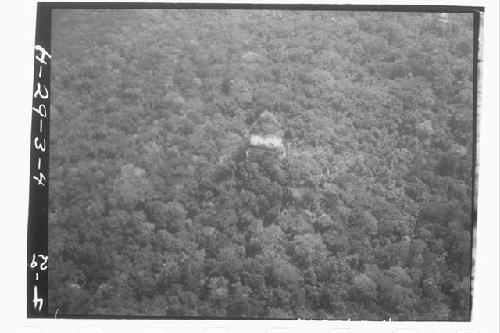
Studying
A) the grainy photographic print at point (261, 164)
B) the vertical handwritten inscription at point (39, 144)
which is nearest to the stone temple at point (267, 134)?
the grainy photographic print at point (261, 164)

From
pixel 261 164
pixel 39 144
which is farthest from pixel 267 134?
pixel 39 144

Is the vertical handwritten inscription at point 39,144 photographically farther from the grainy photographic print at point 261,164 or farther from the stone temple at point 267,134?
the stone temple at point 267,134

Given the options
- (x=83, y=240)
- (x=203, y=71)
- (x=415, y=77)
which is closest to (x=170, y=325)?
(x=83, y=240)

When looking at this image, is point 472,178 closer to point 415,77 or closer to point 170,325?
point 415,77

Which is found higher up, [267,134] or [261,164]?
[267,134]

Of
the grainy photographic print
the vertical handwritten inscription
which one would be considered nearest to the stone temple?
the grainy photographic print

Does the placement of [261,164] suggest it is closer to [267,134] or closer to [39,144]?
[267,134]
